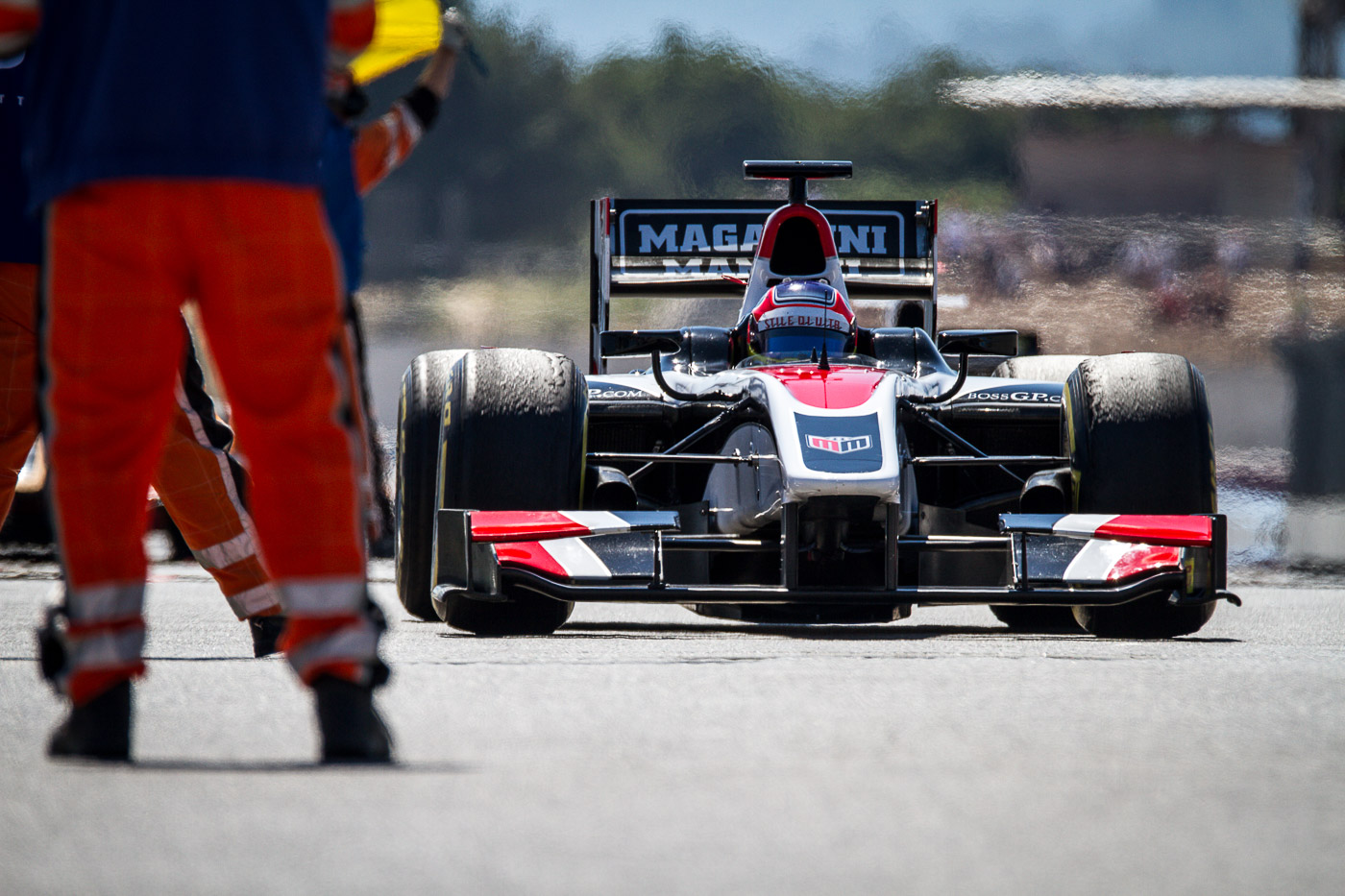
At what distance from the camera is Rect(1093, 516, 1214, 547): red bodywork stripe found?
17.7ft

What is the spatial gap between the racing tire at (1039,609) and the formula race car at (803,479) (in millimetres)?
17

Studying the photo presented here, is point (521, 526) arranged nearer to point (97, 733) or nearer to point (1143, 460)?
point (1143, 460)

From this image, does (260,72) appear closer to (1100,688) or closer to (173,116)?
(173,116)

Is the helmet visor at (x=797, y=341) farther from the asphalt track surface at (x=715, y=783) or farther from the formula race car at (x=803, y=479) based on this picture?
the asphalt track surface at (x=715, y=783)

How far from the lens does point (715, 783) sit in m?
2.55

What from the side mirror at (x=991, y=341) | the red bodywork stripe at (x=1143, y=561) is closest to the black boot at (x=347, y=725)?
the red bodywork stripe at (x=1143, y=561)

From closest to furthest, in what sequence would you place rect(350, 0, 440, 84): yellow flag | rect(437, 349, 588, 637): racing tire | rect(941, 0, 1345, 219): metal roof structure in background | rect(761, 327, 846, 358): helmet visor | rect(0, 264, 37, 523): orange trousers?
rect(0, 264, 37, 523): orange trousers → rect(350, 0, 440, 84): yellow flag → rect(437, 349, 588, 637): racing tire → rect(761, 327, 846, 358): helmet visor → rect(941, 0, 1345, 219): metal roof structure in background

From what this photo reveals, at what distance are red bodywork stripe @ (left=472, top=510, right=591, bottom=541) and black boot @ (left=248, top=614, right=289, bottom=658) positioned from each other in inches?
37.7

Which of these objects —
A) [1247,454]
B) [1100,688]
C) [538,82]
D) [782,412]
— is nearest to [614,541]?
[782,412]

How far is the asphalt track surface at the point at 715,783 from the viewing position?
205 cm

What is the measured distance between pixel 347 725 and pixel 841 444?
2.98m

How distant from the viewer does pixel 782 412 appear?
5656mm

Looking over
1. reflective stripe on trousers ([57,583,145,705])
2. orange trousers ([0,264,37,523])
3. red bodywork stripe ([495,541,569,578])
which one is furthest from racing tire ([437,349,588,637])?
reflective stripe on trousers ([57,583,145,705])

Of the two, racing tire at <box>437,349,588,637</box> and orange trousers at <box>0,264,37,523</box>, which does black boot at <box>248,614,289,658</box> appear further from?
racing tire at <box>437,349,588,637</box>
